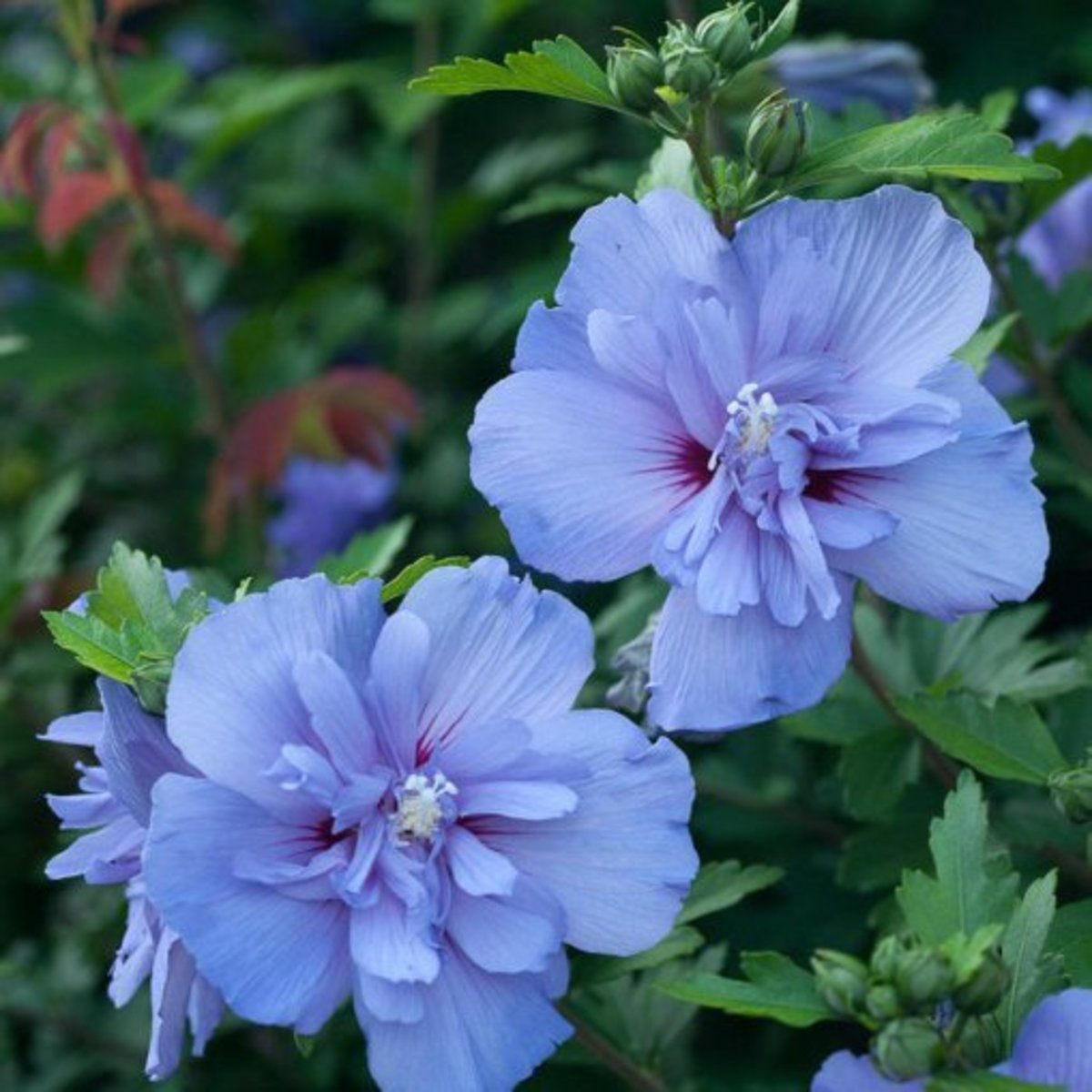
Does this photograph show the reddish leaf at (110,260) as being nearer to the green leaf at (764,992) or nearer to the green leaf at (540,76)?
the green leaf at (540,76)

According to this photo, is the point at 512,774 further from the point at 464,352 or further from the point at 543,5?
the point at 543,5

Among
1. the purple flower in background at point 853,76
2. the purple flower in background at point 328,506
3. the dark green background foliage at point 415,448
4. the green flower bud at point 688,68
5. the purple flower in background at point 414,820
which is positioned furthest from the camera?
the purple flower in background at point 328,506

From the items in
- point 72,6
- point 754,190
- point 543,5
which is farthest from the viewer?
point 543,5

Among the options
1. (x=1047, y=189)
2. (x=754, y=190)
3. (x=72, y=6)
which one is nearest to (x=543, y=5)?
(x=72, y=6)

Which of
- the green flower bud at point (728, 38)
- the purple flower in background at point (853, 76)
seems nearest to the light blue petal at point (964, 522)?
the green flower bud at point (728, 38)

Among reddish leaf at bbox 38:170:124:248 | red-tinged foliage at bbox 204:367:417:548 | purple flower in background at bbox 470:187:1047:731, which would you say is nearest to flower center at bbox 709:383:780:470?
purple flower in background at bbox 470:187:1047:731

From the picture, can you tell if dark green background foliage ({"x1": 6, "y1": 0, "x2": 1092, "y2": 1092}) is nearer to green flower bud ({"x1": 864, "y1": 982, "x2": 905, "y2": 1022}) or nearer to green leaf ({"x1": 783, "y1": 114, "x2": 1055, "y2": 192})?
green flower bud ({"x1": 864, "y1": 982, "x2": 905, "y2": 1022})

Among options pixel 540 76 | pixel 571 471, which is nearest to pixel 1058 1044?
pixel 571 471

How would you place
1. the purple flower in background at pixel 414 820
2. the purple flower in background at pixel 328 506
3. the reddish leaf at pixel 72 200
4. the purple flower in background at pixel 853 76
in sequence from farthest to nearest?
the purple flower in background at pixel 328 506 → the reddish leaf at pixel 72 200 → the purple flower in background at pixel 853 76 → the purple flower in background at pixel 414 820
